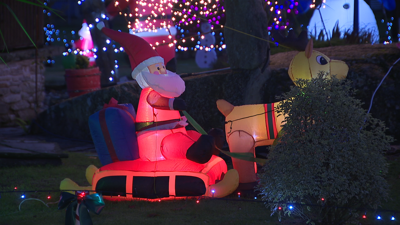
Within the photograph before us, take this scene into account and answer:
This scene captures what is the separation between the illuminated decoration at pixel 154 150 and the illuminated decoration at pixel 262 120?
270 millimetres

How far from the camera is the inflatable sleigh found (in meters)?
3.68

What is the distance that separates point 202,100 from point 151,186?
2821 mm

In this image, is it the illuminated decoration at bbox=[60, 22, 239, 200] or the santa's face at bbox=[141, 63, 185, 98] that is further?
the santa's face at bbox=[141, 63, 185, 98]

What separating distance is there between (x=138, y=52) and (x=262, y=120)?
1426mm

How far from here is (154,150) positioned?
152 inches

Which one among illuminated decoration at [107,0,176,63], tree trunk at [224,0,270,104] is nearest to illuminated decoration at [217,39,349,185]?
tree trunk at [224,0,270,104]

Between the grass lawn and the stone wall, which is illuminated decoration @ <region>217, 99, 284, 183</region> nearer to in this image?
the grass lawn

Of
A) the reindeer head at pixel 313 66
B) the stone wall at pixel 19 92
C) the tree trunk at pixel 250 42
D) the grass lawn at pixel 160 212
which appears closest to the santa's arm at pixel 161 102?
the grass lawn at pixel 160 212

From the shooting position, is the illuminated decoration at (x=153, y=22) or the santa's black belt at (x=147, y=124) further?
the illuminated decoration at (x=153, y=22)

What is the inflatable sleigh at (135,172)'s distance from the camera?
12.1 ft

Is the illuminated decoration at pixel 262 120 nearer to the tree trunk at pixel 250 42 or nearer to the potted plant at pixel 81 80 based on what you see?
the tree trunk at pixel 250 42

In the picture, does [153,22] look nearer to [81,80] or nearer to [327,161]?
[81,80]

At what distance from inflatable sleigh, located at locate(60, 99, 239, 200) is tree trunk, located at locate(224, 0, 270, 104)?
87.7 inches

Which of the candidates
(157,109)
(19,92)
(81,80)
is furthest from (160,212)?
(81,80)
